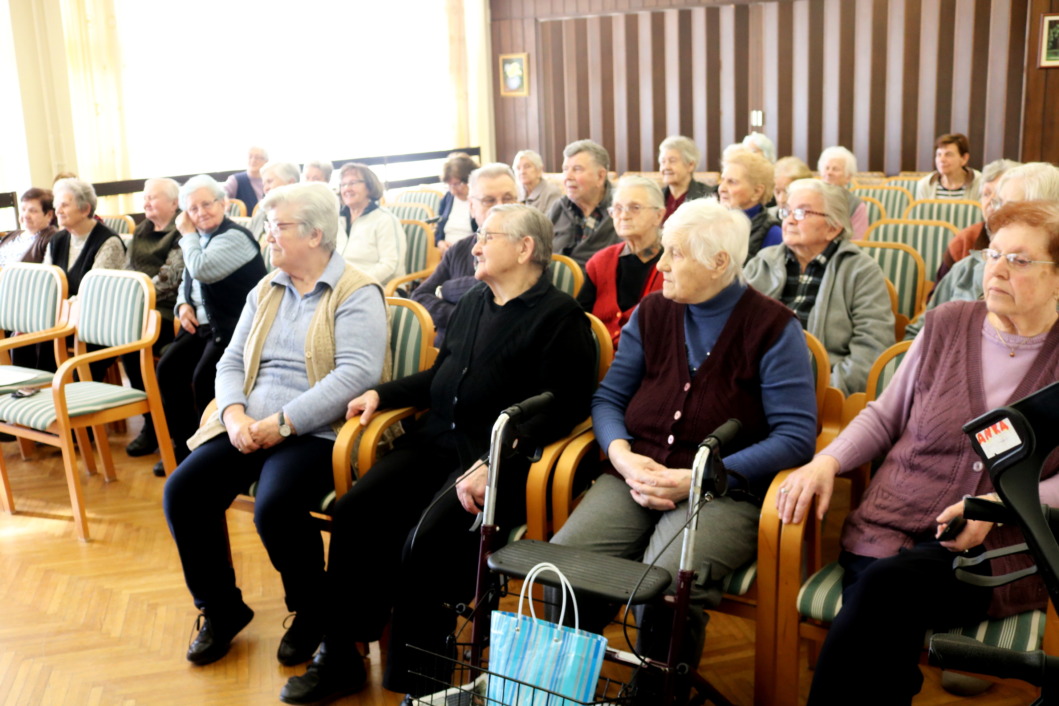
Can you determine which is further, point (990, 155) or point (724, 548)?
point (990, 155)

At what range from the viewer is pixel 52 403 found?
378cm

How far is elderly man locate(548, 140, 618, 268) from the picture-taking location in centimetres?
478

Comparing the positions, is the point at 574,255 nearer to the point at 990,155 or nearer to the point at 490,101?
the point at 990,155

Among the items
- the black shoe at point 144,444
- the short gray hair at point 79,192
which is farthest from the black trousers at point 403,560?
the short gray hair at point 79,192

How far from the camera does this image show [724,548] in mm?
2174

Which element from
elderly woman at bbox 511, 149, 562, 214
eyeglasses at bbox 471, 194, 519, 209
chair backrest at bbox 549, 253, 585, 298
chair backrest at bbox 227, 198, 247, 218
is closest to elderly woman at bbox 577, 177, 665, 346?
chair backrest at bbox 549, 253, 585, 298

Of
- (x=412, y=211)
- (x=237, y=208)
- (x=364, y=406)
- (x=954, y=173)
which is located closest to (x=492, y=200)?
(x=364, y=406)

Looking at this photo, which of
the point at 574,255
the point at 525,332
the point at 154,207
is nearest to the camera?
the point at 525,332

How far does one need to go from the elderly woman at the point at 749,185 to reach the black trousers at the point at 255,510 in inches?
91.9

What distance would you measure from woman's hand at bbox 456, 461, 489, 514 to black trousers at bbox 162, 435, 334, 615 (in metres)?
0.50

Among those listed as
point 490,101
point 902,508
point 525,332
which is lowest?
point 902,508

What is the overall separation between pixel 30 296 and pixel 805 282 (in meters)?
3.33

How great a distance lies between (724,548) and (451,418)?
3.00ft

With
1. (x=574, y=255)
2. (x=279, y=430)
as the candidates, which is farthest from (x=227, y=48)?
(x=279, y=430)
